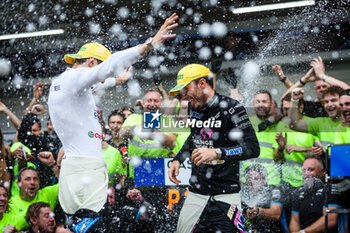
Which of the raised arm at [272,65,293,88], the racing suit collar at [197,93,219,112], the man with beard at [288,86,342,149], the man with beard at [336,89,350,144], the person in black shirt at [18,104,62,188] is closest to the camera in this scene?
the racing suit collar at [197,93,219,112]

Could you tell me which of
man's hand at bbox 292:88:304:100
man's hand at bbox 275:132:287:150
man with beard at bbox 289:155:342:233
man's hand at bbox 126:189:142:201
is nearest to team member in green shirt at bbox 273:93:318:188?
man's hand at bbox 275:132:287:150

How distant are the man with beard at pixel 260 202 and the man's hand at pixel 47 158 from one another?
99.4 inches

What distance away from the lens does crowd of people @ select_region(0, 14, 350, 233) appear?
137 inches

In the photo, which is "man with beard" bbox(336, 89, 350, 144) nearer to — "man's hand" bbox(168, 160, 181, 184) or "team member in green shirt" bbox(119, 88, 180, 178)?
"team member in green shirt" bbox(119, 88, 180, 178)

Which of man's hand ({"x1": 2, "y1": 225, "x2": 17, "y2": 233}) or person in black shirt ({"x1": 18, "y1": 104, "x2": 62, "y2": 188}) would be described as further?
person in black shirt ({"x1": 18, "y1": 104, "x2": 62, "y2": 188})

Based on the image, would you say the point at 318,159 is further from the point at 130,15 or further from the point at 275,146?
the point at 130,15

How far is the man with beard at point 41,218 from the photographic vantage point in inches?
202

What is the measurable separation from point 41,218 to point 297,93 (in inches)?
144

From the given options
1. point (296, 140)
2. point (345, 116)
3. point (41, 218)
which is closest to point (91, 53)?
point (41, 218)


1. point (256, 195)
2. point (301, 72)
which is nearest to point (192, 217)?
point (256, 195)

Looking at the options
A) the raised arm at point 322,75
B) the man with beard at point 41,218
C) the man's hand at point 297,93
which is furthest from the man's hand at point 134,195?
the raised arm at point 322,75

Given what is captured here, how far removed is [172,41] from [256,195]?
3.19m

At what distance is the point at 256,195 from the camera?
5016 mm

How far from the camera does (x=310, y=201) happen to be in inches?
183
